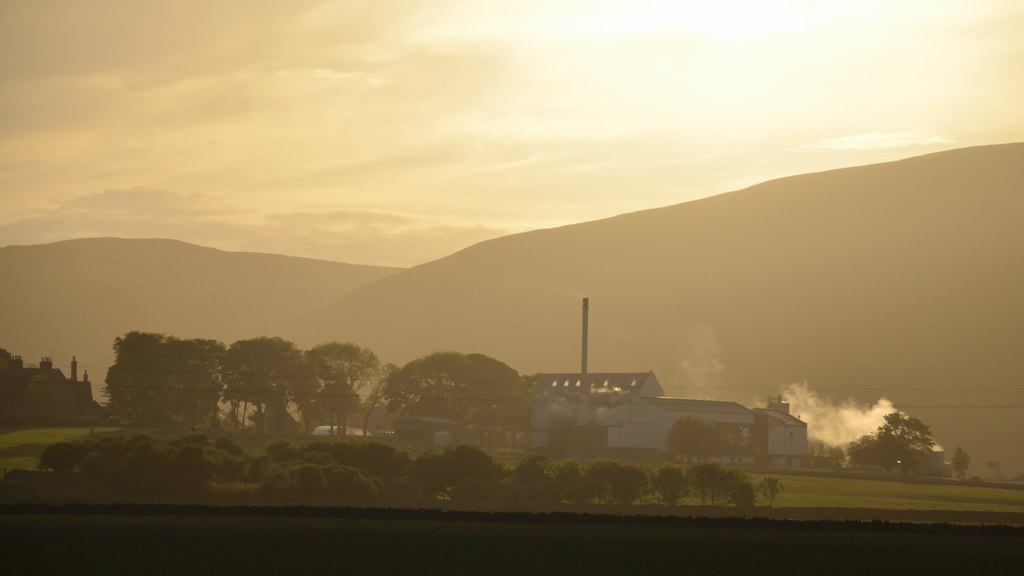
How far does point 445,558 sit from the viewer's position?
133ft

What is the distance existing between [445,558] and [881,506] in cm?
4918

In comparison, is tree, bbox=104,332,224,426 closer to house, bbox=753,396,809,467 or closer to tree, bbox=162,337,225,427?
tree, bbox=162,337,225,427

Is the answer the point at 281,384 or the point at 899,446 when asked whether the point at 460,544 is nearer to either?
the point at 899,446

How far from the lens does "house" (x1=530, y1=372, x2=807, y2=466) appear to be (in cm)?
14138

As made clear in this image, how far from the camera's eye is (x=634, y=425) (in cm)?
14588

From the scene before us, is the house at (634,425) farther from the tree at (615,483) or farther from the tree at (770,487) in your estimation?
→ the tree at (615,483)

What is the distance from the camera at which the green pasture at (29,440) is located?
95.6 meters

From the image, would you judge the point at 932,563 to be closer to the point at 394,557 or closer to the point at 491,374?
the point at 394,557

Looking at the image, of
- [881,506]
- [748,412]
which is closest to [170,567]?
[881,506]

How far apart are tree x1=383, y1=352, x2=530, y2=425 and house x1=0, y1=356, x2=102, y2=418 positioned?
48.3 m

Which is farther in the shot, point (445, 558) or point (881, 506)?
point (881, 506)

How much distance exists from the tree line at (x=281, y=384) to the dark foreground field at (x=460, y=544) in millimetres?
94194

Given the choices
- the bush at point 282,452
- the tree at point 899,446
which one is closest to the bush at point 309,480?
the bush at point 282,452

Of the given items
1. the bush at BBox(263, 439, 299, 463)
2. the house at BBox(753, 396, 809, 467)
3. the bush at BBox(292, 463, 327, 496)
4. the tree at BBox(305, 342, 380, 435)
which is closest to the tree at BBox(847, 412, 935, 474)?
the house at BBox(753, 396, 809, 467)
